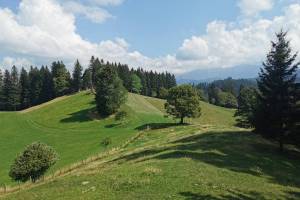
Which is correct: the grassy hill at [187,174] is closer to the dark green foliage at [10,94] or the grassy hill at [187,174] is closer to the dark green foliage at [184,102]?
the dark green foliage at [184,102]

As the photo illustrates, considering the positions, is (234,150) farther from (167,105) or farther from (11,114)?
(11,114)

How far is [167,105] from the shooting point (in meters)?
98.2

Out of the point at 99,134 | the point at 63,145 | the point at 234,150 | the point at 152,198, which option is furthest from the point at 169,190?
the point at 99,134

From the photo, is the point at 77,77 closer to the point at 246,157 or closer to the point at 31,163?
the point at 31,163

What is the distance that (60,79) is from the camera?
168 meters

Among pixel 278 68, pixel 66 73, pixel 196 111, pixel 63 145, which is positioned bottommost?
pixel 63 145

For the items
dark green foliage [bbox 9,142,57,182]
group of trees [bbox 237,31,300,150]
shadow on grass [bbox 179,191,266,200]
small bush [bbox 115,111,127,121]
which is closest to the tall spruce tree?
group of trees [bbox 237,31,300,150]

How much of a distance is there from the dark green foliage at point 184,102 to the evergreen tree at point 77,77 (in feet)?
261

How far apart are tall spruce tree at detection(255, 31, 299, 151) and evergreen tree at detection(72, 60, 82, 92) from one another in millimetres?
129562

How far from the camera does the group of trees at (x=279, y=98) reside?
4500 centimetres

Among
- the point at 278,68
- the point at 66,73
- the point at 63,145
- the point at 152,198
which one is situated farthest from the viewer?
the point at 66,73

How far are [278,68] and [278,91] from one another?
302 centimetres

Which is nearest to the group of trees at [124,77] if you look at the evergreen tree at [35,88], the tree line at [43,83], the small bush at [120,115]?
the tree line at [43,83]

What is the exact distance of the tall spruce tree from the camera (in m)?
45.3
